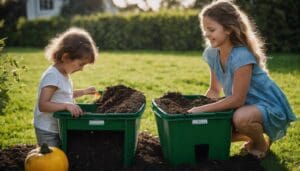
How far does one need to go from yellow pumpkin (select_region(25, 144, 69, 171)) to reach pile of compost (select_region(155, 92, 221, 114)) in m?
0.86

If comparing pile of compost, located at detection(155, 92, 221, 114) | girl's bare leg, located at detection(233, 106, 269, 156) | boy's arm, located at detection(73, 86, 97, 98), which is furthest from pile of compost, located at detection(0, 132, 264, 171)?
boy's arm, located at detection(73, 86, 97, 98)

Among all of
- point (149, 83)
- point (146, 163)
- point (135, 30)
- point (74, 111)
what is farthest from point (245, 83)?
point (135, 30)

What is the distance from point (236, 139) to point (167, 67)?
18.5 feet

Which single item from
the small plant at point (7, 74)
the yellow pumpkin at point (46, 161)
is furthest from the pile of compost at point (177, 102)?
the small plant at point (7, 74)

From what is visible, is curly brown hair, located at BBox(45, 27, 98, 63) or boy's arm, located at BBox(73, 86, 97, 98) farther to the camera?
boy's arm, located at BBox(73, 86, 97, 98)

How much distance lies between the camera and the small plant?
14.5 feet

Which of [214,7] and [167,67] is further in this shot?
[167,67]

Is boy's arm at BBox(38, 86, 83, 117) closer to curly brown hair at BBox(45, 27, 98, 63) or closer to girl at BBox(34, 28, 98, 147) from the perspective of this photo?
girl at BBox(34, 28, 98, 147)

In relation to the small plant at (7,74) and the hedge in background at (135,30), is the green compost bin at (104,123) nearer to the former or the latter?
the small plant at (7,74)

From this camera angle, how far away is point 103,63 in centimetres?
1127

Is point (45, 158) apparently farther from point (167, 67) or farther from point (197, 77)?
point (167, 67)

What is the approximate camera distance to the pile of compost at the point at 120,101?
3.87m

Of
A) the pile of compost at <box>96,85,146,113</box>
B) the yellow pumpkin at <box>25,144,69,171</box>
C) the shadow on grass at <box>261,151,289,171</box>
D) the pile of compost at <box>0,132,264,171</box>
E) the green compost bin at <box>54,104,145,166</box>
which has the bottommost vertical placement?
the shadow on grass at <box>261,151,289,171</box>

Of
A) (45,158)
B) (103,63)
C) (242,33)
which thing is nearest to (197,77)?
(103,63)
